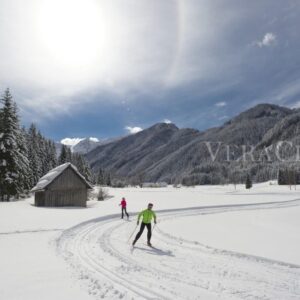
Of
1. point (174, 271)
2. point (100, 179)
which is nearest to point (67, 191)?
point (174, 271)

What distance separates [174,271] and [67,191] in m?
34.3

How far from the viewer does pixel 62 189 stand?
42.8 m

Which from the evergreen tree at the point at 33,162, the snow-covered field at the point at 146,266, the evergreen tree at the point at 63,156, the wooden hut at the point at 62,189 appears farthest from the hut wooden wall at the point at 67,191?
the evergreen tree at the point at 63,156

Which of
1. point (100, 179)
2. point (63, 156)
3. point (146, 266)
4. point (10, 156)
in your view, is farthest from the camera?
point (100, 179)

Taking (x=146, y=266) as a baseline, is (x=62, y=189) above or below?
above

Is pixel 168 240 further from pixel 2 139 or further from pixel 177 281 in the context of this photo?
pixel 2 139

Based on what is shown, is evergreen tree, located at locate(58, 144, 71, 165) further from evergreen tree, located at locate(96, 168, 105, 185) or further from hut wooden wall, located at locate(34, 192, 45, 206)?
evergreen tree, located at locate(96, 168, 105, 185)

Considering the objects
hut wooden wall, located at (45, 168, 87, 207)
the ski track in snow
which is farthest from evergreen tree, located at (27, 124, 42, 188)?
the ski track in snow

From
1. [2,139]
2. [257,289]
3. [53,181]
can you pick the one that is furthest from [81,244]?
[2,139]

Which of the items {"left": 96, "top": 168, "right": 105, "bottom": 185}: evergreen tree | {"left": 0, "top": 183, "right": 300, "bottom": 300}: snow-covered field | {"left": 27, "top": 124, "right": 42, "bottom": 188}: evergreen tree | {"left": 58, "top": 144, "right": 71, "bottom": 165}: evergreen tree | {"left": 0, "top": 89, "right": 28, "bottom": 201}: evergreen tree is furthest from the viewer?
{"left": 96, "top": 168, "right": 105, "bottom": 185}: evergreen tree

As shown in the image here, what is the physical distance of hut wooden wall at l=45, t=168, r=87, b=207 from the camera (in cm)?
4200

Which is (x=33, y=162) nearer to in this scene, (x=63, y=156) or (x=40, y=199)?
(x=40, y=199)

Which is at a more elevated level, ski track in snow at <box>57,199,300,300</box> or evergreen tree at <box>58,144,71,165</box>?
evergreen tree at <box>58,144,71,165</box>

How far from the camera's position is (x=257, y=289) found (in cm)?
905
